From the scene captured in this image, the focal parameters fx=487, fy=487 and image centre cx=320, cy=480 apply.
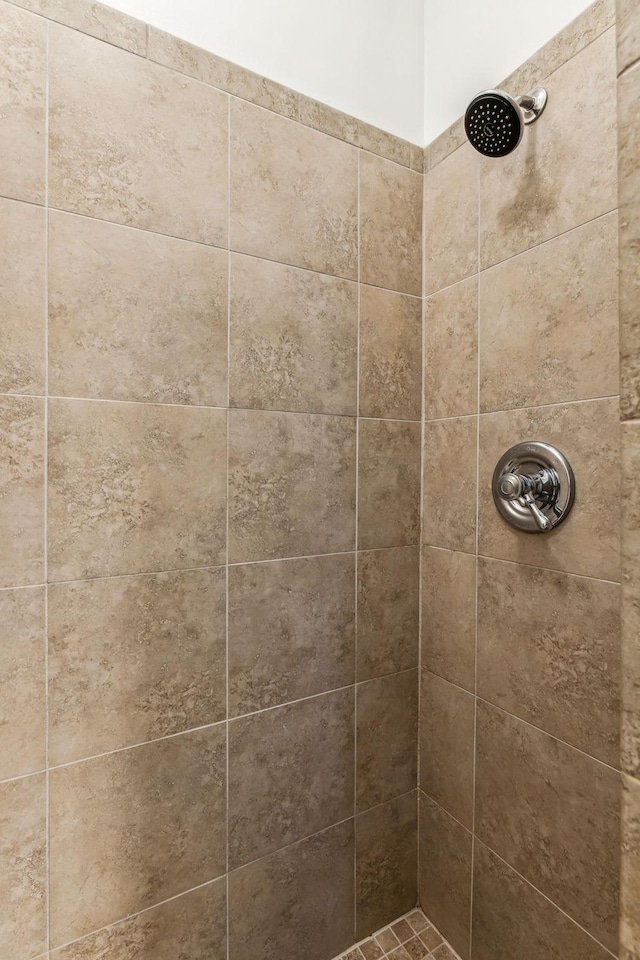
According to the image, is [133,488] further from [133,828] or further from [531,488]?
[531,488]

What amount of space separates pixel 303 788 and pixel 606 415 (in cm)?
99

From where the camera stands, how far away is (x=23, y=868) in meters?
0.82

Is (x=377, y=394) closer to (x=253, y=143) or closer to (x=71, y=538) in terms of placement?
(x=253, y=143)

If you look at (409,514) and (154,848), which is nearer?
(154,848)

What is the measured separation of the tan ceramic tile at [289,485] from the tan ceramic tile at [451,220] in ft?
1.47

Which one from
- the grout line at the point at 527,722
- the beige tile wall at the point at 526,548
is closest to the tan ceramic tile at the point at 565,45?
the beige tile wall at the point at 526,548

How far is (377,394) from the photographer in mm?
1181

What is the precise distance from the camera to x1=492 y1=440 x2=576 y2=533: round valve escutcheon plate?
35.4 inches

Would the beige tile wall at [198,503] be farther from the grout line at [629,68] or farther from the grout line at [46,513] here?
the grout line at [629,68]

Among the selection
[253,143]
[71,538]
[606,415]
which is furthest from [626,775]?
[253,143]

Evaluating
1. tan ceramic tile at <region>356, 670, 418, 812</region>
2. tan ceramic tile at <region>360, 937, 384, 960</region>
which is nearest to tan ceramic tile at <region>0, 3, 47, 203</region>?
tan ceramic tile at <region>356, 670, 418, 812</region>

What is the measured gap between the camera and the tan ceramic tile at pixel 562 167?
0.84m

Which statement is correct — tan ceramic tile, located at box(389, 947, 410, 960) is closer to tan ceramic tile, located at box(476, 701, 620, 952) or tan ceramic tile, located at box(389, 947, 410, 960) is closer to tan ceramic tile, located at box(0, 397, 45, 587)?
tan ceramic tile, located at box(476, 701, 620, 952)

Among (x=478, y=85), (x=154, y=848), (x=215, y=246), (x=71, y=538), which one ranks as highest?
(x=478, y=85)
